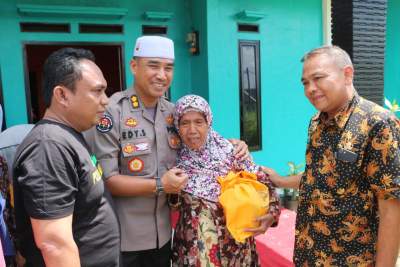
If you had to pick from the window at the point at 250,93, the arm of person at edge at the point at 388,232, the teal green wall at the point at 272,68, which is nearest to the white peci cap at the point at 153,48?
the arm of person at edge at the point at 388,232

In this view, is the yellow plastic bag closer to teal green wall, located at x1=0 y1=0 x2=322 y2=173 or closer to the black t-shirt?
the black t-shirt

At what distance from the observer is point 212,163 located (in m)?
1.99

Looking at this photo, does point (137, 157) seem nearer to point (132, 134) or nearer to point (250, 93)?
point (132, 134)

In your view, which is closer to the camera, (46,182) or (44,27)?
(46,182)

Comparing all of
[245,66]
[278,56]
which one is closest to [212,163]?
[245,66]

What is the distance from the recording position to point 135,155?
6.07ft

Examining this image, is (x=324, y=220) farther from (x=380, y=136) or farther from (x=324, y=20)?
(x=324, y=20)

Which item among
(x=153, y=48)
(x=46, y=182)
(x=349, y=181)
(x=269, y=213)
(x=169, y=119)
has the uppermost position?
(x=153, y=48)

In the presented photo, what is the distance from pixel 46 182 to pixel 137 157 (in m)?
0.65

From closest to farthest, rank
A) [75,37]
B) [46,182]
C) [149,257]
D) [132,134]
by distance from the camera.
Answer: [46,182], [132,134], [149,257], [75,37]

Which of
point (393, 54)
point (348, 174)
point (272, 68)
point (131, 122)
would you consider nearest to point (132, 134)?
point (131, 122)

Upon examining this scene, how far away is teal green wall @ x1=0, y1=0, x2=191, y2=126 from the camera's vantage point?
3.85 metres

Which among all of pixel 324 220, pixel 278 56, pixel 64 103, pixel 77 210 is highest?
pixel 278 56

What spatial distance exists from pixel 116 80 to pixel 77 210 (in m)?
5.99
